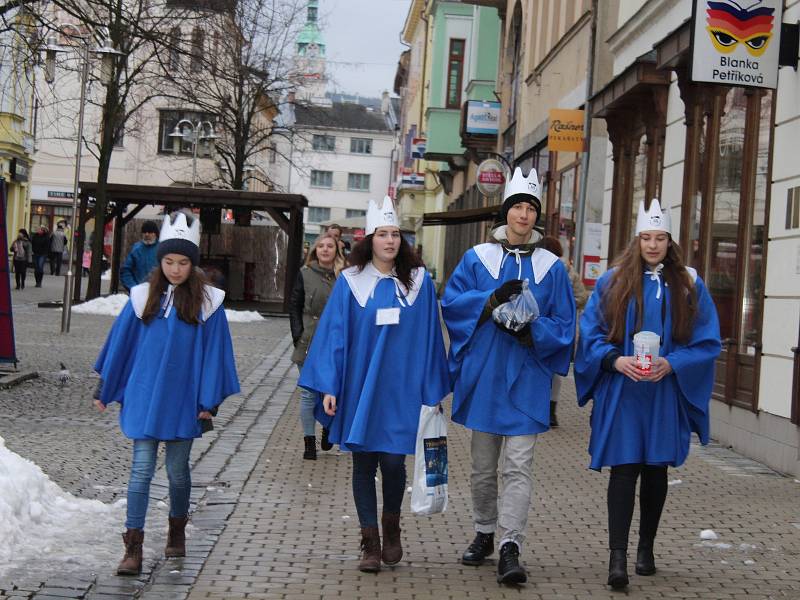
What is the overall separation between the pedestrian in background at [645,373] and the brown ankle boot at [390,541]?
3.21 feet

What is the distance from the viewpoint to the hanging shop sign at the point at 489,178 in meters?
29.3

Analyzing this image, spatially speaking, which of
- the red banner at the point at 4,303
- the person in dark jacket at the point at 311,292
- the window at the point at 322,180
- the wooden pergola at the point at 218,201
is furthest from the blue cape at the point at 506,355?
the window at the point at 322,180

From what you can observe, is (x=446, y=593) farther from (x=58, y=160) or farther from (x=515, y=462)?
(x=58, y=160)

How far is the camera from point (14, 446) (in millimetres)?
10094

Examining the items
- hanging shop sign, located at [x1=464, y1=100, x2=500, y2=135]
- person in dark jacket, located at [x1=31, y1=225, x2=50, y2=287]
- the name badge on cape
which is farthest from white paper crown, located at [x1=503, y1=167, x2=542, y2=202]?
person in dark jacket, located at [x1=31, y1=225, x2=50, y2=287]

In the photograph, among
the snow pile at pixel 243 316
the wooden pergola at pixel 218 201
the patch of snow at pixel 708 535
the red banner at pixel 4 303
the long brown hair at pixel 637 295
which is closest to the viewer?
the long brown hair at pixel 637 295

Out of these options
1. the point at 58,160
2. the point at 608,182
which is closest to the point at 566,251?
the point at 608,182

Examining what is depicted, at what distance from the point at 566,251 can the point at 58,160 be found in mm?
49304

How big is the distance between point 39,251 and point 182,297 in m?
36.7

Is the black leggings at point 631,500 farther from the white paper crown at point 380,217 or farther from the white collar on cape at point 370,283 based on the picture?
the white paper crown at point 380,217

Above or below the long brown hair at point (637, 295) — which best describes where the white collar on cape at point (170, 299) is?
below

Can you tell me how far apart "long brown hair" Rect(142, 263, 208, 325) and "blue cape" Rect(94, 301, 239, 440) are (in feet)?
0.11

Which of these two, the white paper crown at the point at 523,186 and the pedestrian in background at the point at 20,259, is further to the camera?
the pedestrian in background at the point at 20,259

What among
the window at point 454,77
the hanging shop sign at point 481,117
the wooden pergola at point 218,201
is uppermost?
the window at point 454,77
